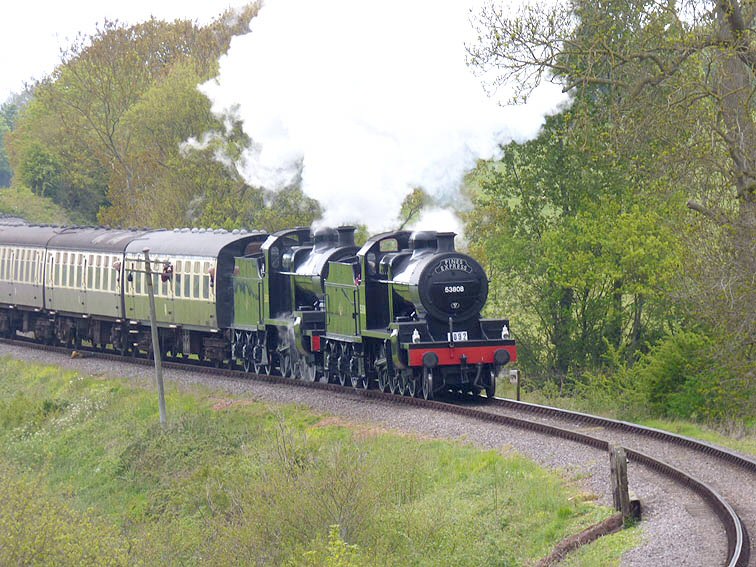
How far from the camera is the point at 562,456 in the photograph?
16.6m

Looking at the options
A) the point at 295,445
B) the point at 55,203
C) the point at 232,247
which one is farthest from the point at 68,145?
the point at 295,445

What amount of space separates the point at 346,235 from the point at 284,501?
892 cm

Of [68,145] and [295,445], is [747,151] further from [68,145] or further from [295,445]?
[68,145]

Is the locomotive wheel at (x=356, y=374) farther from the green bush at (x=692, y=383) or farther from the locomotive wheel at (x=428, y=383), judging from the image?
the green bush at (x=692, y=383)

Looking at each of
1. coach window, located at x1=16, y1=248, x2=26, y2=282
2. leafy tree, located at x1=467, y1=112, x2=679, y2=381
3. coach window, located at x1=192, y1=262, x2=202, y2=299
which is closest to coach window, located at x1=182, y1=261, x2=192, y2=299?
coach window, located at x1=192, y1=262, x2=202, y2=299

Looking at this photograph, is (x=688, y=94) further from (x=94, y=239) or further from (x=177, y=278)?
(x=94, y=239)

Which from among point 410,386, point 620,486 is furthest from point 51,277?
point 620,486

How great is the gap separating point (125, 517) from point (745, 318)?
37.5ft

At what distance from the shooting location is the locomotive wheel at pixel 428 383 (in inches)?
829

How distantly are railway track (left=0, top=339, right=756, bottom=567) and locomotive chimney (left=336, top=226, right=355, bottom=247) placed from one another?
10.0 feet

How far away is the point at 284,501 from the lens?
15.7 meters

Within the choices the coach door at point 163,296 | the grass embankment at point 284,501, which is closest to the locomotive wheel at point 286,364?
the grass embankment at point 284,501

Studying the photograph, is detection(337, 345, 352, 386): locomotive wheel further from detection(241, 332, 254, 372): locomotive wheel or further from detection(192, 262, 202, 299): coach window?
detection(192, 262, 202, 299): coach window

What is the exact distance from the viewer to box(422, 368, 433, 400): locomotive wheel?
2105cm
